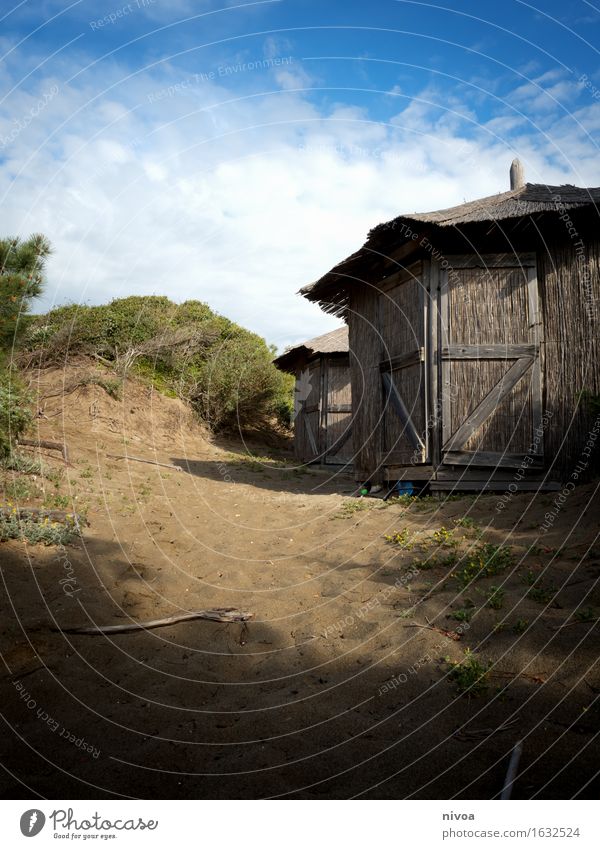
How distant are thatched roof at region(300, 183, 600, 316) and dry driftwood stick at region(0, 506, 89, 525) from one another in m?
6.71

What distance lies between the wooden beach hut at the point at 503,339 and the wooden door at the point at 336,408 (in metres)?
8.73

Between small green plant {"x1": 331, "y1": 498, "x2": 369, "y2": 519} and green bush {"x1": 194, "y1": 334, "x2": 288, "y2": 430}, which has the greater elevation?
green bush {"x1": 194, "y1": 334, "x2": 288, "y2": 430}

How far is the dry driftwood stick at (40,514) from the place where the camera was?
7130 mm

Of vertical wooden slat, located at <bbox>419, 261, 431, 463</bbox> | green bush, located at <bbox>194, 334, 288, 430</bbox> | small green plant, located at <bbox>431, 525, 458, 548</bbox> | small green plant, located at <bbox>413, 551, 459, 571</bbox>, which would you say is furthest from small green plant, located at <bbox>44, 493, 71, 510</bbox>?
green bush, located at <bbox>194, 334, 288, 430</bbox>

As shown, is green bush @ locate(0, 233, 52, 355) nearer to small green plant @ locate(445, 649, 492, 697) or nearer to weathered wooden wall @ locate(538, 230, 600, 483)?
small green plant @ locate(445, 649, 492, 697)

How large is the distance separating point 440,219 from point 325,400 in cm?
1092

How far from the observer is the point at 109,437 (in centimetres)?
1528

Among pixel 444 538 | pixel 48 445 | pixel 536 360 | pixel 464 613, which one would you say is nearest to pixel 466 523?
pixel 444 538

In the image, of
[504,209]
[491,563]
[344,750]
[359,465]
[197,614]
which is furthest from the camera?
[359,465]

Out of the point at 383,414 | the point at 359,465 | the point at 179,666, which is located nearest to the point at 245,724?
the point at 179,666

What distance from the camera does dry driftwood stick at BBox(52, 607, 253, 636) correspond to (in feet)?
16.9

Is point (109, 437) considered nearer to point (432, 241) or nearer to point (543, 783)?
point (432, 241)

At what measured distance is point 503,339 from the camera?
9.67 m
